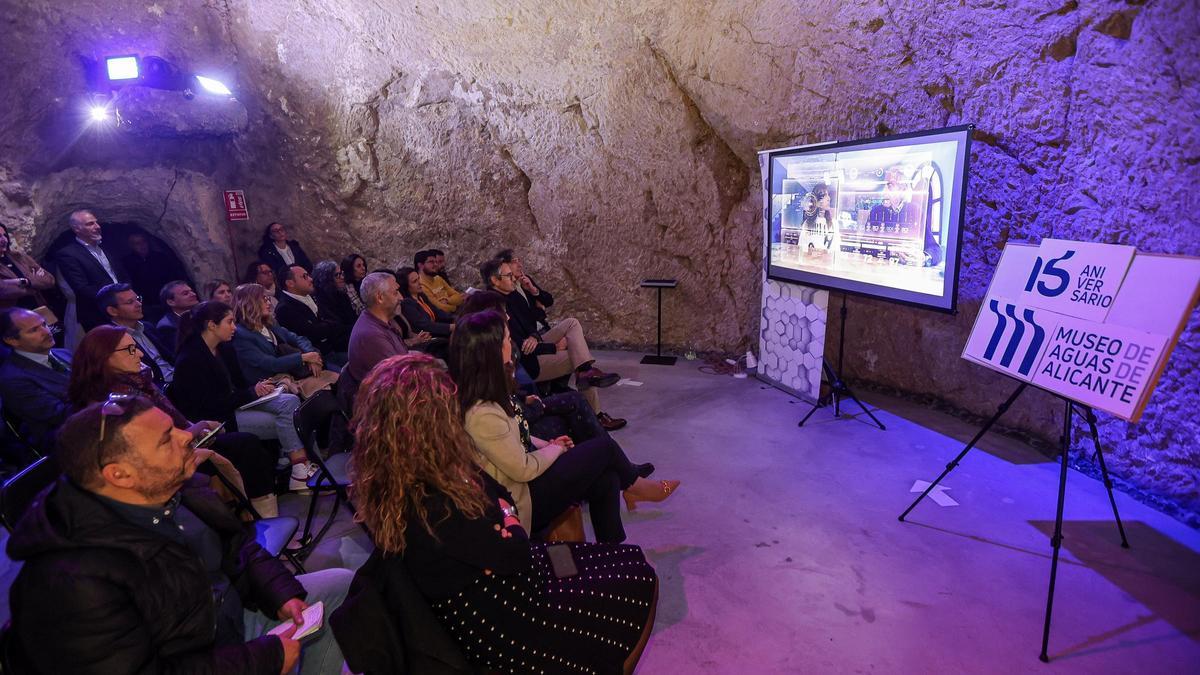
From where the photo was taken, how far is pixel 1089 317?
8.98 ft

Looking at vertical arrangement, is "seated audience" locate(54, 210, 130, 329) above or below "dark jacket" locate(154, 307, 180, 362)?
above

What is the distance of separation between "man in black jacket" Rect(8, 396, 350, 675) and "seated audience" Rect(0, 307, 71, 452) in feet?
6.59

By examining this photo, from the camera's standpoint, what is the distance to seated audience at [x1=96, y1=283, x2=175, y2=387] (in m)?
3.99

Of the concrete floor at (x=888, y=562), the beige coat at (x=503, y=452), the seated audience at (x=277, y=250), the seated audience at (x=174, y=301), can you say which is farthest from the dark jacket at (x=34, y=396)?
the seated audience at (x=277, y=250)

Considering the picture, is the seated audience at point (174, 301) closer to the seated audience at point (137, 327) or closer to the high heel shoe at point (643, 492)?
the seated audience at point (137, 327)

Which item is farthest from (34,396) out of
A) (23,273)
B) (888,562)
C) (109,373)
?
(888,562)

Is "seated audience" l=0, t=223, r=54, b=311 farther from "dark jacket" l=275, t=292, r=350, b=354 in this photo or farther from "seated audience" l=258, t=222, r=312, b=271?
"seated audience" l=258, t=222, r=312, b=271

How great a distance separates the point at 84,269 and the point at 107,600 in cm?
550

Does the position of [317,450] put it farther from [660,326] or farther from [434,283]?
[660,326]

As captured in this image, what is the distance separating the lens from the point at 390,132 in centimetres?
739

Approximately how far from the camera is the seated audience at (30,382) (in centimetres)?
310

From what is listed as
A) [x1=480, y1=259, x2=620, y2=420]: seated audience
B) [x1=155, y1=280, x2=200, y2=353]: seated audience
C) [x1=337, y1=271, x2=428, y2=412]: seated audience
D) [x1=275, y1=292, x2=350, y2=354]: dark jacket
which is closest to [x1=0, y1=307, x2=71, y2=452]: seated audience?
[x1=337, y1=271, x2=428, y2=412]: seated audience

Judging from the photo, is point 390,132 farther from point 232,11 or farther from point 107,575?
point 107,575

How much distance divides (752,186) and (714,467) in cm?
319
